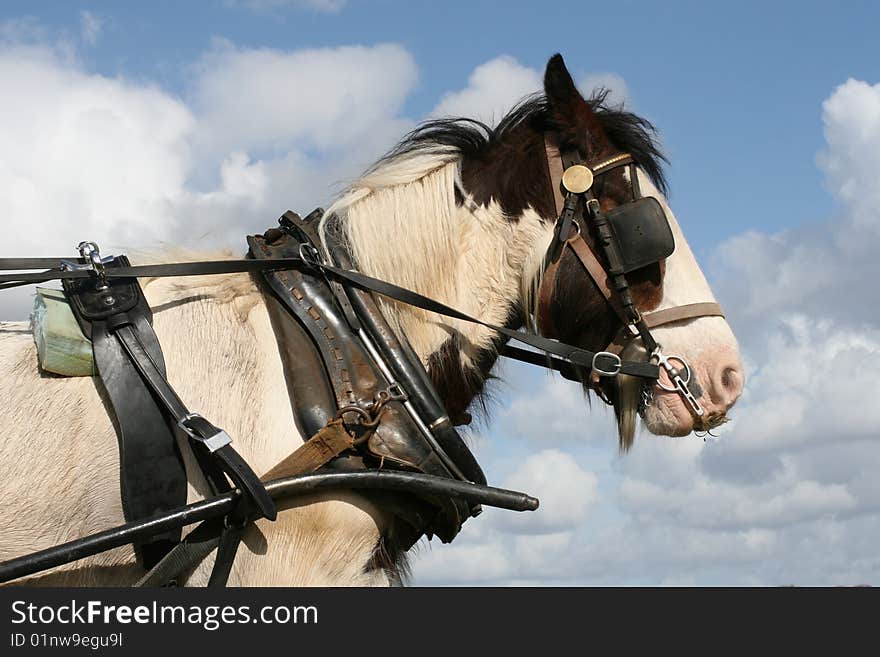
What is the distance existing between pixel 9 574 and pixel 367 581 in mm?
1533

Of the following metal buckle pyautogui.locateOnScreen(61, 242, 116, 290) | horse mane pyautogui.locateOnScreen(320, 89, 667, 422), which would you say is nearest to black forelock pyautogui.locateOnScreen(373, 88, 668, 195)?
horse mane pyautogui.locateOnScreen(320, 89, 667, 422)

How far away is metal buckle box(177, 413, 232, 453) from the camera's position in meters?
4.02

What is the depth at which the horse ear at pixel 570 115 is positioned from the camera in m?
5.00

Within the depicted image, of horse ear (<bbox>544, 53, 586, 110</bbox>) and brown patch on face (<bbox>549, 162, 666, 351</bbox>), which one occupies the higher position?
horse ear (<bbox>544, 53, 586, 110</bbox>)

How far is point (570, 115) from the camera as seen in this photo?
504 cm

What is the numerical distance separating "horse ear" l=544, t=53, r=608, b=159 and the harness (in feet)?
0.75

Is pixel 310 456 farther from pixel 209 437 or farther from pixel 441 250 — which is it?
pixel 441 250

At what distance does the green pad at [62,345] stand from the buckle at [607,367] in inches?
96.5

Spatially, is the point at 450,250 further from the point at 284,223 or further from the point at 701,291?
the point at 701,291

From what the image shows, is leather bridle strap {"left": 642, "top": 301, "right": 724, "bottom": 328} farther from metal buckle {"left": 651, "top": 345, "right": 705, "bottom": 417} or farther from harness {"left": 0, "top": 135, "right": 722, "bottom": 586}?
metal buckle {"left": 651, "top": 345, "right": 705, "bottom": 417}

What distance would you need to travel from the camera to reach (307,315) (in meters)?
4.46

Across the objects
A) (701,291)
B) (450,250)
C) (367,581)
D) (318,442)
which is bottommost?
(367,581)

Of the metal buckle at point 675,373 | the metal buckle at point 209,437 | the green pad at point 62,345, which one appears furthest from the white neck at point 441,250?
the green pad at point 62,345
